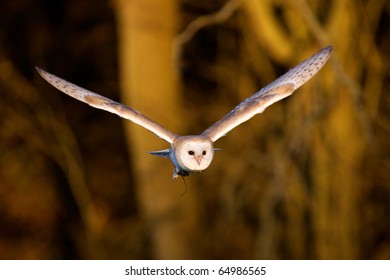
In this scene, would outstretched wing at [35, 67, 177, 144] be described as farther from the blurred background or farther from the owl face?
the blurred background

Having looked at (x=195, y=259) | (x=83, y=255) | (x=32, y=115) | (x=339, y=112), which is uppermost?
(x=32, y=115)

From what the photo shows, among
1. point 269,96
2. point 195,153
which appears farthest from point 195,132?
point 195,153

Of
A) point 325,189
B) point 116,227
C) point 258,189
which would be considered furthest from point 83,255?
point 325,189

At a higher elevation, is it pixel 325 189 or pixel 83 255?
pixel 83 255

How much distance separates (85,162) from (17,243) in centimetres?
139

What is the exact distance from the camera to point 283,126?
7.03m

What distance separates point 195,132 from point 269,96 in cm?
478

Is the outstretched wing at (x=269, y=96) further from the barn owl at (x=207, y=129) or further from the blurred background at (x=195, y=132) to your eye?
the blurred background at (x=195, y=132)

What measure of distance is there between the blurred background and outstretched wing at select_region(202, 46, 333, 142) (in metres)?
0.54

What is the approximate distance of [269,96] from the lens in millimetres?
3973

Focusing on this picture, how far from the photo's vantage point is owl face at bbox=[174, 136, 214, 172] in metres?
3.44

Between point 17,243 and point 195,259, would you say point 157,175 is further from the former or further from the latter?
point 17,243

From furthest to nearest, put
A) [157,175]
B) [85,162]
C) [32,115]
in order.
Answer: [85,162], [32,115], [157,175]

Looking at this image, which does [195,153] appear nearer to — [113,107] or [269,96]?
[113,107]
